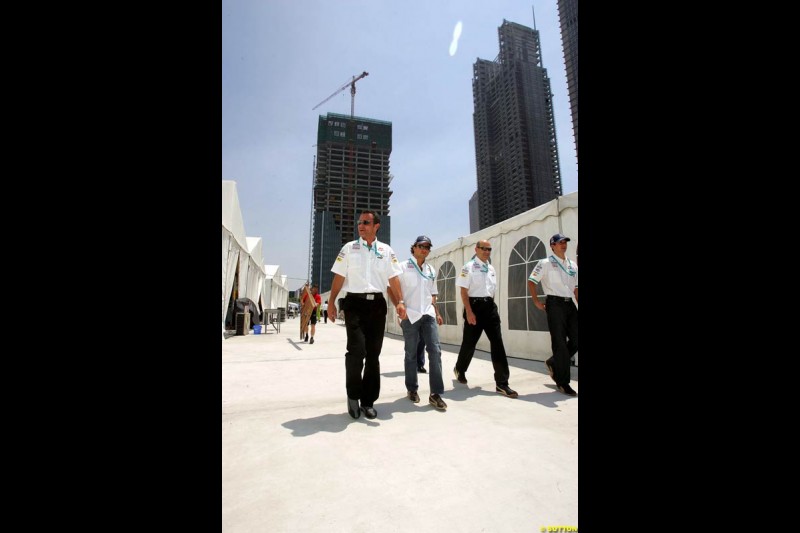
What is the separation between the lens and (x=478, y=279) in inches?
138

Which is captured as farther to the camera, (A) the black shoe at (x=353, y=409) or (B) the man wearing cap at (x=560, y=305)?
(B) the man wearing cap at (x=560, y=305)

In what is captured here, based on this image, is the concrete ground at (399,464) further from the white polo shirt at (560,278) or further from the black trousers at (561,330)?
the white polo shirt at (560,278)

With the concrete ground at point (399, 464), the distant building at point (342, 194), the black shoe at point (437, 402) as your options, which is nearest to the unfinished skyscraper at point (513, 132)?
the black shoe at point (437, 402)

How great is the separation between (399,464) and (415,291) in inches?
73.2

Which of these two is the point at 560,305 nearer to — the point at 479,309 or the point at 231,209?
the point at 479,309

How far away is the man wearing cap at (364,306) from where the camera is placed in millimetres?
2512

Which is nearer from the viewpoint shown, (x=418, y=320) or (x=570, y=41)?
(x=570, y=41)

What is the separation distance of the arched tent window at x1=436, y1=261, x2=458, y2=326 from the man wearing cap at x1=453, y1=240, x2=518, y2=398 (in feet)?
14.3

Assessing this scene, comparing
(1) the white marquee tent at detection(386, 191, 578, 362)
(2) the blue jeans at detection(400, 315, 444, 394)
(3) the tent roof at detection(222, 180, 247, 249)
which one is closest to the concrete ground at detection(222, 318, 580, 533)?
(2) the blue jeans at detection(400, 315, 444, 394)

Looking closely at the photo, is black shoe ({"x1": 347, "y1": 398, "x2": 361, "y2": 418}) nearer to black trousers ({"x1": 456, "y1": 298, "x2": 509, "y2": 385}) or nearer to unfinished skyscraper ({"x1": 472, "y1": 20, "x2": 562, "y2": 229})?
black trousers ({"x1": 456, "y1": 298, "x2": 509, "y2": 385})

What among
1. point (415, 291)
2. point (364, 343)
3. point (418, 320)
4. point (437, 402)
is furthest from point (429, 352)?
point (364, 343)

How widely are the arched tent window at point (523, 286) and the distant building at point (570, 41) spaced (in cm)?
459
